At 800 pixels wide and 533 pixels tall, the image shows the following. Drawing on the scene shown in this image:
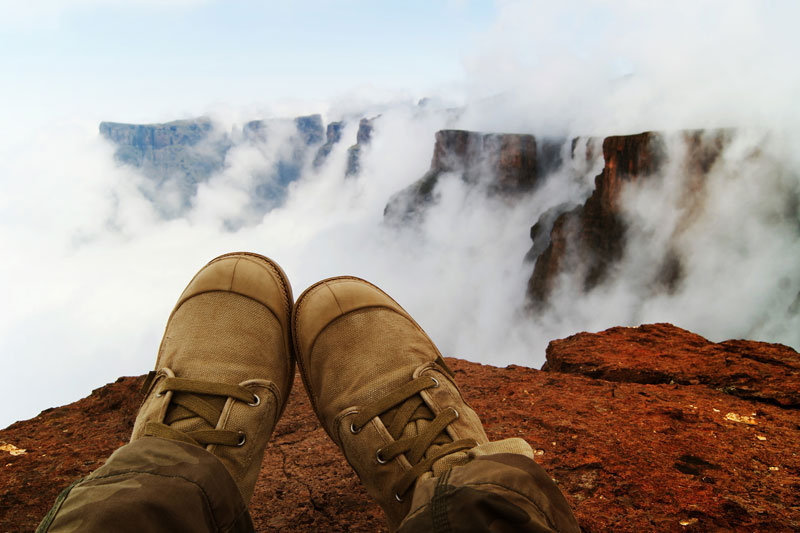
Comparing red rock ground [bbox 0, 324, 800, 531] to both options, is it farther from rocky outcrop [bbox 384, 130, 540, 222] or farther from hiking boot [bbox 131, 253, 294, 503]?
rocky outcrop [bbox 384, 130, 540, 222]

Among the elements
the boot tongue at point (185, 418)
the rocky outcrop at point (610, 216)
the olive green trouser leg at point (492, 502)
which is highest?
the olive green trouser leg at point (492, 502)

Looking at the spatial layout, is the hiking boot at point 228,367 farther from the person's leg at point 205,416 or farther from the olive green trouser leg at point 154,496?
the olive green trouser leg at point 154,496

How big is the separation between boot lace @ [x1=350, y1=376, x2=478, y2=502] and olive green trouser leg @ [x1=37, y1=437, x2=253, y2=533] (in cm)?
43

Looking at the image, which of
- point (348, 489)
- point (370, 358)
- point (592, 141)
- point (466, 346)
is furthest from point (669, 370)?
point (466, 346)

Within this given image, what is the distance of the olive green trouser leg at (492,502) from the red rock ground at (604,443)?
0.38m

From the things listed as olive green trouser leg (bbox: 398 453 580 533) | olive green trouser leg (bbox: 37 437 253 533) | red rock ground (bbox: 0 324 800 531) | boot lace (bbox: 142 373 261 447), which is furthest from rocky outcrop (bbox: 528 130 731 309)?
olive green trouser leg (bbox: 37 437 253 533)

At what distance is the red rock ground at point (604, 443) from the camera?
4.25 feet

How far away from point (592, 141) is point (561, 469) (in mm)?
43260

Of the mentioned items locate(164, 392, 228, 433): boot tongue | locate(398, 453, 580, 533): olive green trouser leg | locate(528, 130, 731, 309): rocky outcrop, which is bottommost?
locate(528, 130, 731, 309): rocky outcrop


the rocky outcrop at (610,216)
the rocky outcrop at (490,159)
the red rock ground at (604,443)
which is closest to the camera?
the red rock ground at (604,443)

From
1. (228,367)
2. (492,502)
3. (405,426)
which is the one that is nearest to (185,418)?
(228,367)

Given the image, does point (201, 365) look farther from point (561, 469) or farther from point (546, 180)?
point (546, 180)

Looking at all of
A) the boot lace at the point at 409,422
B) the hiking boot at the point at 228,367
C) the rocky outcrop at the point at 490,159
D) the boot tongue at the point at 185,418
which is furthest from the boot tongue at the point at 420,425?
the rocky outcrop at the point at 490,159

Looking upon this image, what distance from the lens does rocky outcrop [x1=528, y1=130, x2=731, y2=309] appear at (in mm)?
26141
